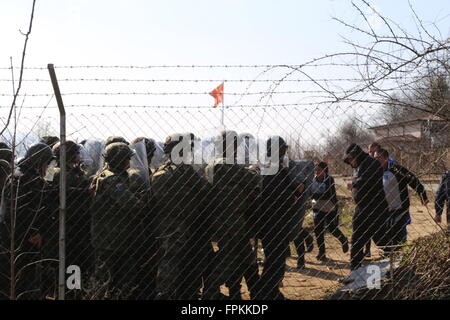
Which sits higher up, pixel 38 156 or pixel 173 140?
pixel 173 140

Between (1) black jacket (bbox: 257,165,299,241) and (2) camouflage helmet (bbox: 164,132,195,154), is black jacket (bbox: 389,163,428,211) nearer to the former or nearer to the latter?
(1) black jacket (bbox: 257,165,299,241)

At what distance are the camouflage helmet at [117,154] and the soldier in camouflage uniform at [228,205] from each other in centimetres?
77

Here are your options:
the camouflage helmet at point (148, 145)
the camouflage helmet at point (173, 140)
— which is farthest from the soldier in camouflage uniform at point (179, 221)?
the camouflage helmet at point (148, 145)

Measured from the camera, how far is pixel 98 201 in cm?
392

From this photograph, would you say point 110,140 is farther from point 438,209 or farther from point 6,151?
point 438,209

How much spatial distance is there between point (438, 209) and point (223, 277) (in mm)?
3203

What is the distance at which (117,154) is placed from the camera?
156 inches

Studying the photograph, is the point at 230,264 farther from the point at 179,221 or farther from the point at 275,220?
the point at 275,220

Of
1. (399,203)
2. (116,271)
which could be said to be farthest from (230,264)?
(399,203)

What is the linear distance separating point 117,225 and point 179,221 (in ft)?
1.78

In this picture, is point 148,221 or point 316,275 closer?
point 148,221

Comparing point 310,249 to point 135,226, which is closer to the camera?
point 135,226

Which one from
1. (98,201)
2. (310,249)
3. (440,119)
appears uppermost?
(440,119)

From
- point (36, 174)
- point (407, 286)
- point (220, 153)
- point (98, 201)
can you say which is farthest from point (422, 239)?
point (36, 174)
